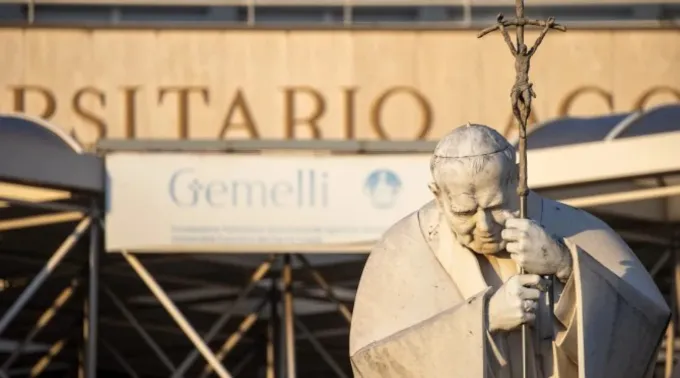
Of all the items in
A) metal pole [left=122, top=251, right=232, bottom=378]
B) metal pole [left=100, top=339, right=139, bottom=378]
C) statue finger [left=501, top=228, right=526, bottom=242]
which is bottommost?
metal pole [left=100, top=339, right=139, bottom=378]

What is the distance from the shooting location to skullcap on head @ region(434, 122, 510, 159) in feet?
35.5

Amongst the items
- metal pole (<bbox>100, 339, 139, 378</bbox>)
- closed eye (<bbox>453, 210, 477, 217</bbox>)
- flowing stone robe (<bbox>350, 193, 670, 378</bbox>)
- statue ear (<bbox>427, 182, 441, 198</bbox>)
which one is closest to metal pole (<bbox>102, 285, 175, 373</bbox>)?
metal pole (<bbox>100, 339, 139, 378</bbox>)

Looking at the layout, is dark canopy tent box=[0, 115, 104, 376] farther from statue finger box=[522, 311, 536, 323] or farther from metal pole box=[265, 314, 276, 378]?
statue finger box=[522, 311, 536, 323]

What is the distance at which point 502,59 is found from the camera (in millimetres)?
32812

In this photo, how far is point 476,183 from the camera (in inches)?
424

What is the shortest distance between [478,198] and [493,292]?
0.42m

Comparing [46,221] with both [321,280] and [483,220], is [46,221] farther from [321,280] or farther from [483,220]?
[483,220]

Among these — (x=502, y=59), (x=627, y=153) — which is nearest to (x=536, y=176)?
(x=627, y=153)

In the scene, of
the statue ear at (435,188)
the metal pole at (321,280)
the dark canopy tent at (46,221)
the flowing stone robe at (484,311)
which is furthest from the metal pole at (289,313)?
the statue ear at (435,188)

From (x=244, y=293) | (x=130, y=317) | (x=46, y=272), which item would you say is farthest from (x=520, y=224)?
(x=130, y=317)

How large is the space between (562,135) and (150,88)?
29.9ft

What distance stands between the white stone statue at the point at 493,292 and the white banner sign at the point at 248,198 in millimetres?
12130

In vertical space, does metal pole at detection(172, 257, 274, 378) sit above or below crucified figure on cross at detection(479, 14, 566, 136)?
below

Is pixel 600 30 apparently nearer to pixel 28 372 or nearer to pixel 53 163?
pixel 28 372
